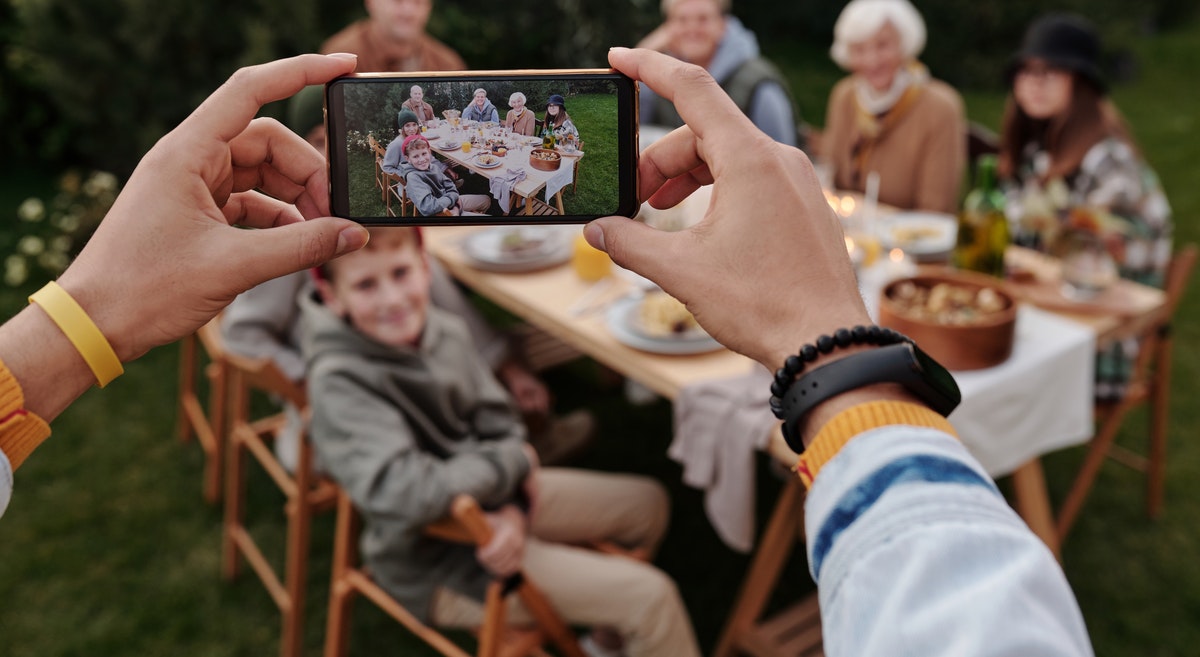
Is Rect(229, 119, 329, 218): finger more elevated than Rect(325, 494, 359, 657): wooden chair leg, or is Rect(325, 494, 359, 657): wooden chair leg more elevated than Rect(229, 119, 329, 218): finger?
Rect(229, 119, 329, 218): finger

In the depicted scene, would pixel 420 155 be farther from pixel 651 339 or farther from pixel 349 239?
pixel 651 339

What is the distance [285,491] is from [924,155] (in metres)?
2.62

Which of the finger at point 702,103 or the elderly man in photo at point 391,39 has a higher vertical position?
the finger at point 702,103

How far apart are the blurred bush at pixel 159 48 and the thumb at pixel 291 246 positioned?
4.30 m

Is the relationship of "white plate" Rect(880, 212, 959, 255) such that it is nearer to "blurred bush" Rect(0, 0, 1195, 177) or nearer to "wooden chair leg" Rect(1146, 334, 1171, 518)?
"wooden chair leg" Rect(1146, 334, 1171, 518)

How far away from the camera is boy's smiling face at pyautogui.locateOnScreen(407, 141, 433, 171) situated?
108cm

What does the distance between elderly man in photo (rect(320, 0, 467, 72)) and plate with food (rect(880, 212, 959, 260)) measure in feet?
6.48

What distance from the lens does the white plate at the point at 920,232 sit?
2820mm

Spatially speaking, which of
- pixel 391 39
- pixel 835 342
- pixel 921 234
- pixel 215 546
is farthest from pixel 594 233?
pixel 391 39

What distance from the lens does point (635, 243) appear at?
0.99m

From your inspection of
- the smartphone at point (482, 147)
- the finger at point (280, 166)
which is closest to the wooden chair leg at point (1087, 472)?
the smartphone at point (482, 147)

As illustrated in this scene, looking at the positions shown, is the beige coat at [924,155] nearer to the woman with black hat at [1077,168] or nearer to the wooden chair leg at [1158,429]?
the woman with black hat at [1077,168]

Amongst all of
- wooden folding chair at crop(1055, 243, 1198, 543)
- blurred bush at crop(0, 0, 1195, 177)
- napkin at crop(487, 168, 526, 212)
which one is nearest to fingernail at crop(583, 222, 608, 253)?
napkin at crop(487, 168, 526, 212)

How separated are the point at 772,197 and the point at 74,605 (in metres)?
2.84
